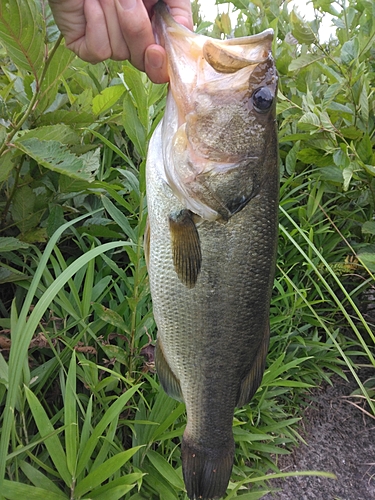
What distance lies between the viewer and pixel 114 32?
1.25 metres

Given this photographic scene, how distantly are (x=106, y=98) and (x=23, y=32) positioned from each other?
61 cm

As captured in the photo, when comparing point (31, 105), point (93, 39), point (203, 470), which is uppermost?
point (93, 39)

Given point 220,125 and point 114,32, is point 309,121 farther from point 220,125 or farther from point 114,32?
point 114,32

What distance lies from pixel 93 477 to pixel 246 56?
4.28ft

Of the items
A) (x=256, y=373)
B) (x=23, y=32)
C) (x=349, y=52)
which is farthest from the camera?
(x=349, y=52)

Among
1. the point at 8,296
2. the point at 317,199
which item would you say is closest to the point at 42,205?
the point at 8,296

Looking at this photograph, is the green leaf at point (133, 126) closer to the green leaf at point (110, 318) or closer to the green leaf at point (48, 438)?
the green leaf at point (110, 318)

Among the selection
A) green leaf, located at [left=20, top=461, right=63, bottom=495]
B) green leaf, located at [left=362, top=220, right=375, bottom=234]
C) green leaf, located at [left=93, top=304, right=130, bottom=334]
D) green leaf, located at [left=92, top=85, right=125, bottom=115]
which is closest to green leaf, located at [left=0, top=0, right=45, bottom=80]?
green leaf, located at [left=92, top=85, right=125, bottom=115]

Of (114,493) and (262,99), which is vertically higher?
(262,99)

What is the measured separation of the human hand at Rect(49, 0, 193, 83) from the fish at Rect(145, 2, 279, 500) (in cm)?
5

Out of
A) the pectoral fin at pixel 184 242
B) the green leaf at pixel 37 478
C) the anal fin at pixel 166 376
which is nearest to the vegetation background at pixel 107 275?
the green leaf at pixel 37 478

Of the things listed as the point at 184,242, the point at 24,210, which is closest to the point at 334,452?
the point at 184,242

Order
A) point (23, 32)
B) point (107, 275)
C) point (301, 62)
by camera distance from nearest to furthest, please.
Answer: point (23, 32) < point (107, 275) < point (301, 62)

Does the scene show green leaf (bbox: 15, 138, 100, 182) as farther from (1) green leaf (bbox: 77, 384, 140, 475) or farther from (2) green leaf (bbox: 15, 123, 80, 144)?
(1) green leaf (bbox: 77, 384, 140, 475)
